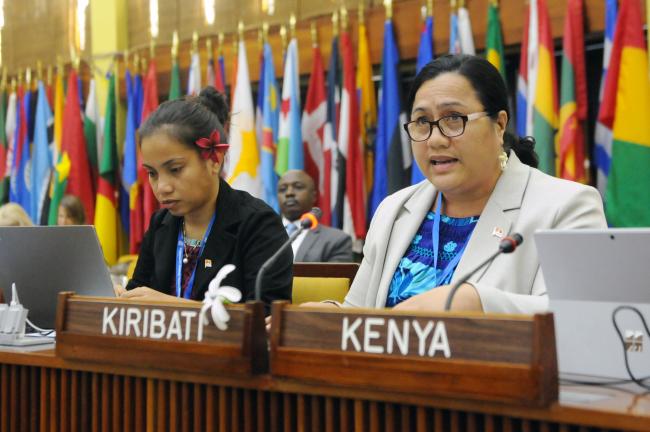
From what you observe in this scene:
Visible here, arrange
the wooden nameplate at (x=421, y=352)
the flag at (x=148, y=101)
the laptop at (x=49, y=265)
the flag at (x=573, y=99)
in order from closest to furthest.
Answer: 1. the wooden nameplate at (x=421, y=352)
2. the laptop at (x=49, y=265)
3. the flag at (x=573, y=99)
4. the flag at (x=148, y=101)

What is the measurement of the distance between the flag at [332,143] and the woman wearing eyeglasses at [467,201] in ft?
8.55

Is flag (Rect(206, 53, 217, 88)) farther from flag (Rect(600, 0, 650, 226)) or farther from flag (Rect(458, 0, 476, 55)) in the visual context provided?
flag (Rect(600, 0, 650, 226))

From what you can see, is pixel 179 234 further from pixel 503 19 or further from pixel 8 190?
pixel 8 190

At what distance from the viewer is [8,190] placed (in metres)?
6.10

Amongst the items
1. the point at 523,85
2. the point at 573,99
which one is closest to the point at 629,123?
the point at 573,99

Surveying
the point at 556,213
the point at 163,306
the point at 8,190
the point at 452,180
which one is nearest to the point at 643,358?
the point at 556,213

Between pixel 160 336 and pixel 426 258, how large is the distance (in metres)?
0.73

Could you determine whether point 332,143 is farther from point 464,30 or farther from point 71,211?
point 71,211

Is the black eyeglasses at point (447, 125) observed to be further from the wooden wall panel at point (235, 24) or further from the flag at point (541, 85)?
the wooden wall panel at point (235, 24)

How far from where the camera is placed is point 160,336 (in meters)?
1.45

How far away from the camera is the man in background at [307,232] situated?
4293 mm

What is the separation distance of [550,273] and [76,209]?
176 inches

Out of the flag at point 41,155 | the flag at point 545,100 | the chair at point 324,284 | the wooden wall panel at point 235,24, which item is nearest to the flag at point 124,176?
the wooden wall panel at point 235,24

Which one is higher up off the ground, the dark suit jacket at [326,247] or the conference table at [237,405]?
the dark suit jacket at [326,247]
